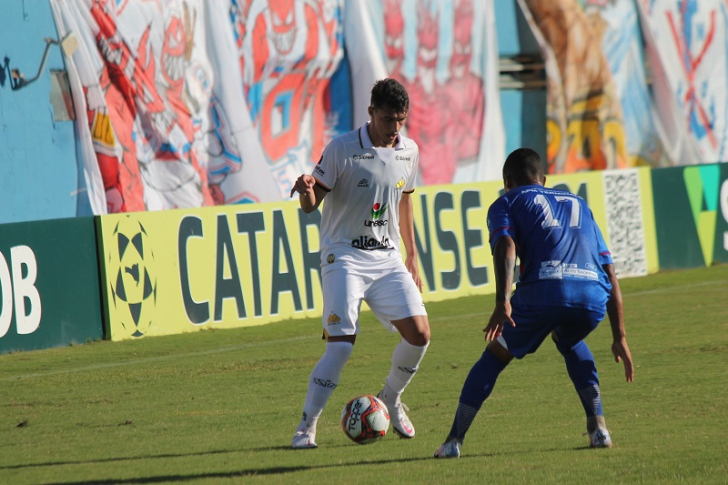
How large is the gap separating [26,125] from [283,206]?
4033 millimetres

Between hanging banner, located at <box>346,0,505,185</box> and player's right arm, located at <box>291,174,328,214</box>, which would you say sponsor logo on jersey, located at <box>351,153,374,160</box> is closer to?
player's right arm, located at <box>291,174,328,214</box>

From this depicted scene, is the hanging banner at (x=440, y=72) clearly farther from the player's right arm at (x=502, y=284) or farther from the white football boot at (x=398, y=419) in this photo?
the player's right arm at (x=502, y=284)

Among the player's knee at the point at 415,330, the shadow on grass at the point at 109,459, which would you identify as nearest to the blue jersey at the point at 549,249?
the player's knee at the point at 415,330

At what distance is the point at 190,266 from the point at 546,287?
27.7 ft

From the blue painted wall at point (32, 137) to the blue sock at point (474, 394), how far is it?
11380 millimetres

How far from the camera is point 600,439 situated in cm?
682

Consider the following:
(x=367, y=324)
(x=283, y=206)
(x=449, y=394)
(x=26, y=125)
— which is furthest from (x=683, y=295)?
(x=26, y=125)

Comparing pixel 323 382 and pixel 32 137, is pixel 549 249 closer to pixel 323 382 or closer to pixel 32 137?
pixel 323 382

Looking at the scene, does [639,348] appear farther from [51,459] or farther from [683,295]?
[51,459]

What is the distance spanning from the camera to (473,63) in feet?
78.7

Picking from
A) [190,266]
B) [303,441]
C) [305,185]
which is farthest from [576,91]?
[303,441]

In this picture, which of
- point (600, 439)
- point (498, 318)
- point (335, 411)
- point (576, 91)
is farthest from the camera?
point (576, 91)

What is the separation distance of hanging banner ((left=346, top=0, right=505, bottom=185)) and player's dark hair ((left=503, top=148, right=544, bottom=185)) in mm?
14952

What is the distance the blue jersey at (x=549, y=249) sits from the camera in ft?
21.6
